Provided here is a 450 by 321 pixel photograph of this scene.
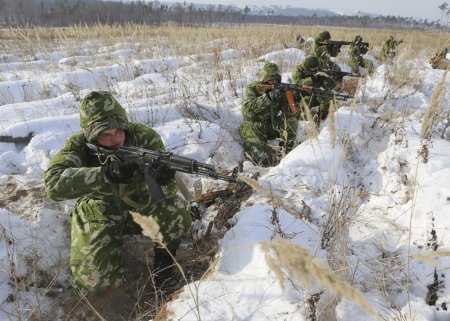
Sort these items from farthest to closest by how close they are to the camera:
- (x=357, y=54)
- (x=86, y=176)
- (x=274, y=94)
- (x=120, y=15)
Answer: (x=120, y=15) < (x=357, y=54) < (x=274, y=94) < (x=86, y=176)

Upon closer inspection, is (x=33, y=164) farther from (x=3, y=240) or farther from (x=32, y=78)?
(x=32, y=78)

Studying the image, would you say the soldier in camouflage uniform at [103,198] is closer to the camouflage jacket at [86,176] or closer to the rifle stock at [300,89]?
the camouflage jacket at [86,176]

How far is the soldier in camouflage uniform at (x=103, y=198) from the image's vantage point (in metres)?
2.11

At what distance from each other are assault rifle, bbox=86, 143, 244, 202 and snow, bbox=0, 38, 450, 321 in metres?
0.34

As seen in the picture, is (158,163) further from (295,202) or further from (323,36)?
→ (323,36)

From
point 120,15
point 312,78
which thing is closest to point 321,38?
point 312,78

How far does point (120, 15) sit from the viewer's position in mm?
35625

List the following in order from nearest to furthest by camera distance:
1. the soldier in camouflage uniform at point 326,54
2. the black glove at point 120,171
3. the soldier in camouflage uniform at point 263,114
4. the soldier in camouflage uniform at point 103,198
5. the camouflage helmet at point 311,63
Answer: the black glove at point 120,171 → the soldier in camouflage uniform at point 103,198 → the soldier in camouflage uniform at point 263,114 → the camouflage helmet at point 311,63 → the soldier in camouflage uniform at point 326,54

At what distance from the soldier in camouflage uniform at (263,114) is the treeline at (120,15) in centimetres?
675

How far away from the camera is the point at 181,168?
1827 mm

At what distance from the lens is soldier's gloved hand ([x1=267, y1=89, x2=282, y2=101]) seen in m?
4.04

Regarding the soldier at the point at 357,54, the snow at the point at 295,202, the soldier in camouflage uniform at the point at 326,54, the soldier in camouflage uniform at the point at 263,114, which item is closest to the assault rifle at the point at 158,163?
the snow at the point at 295,202

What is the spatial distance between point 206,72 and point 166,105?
1.63 metres

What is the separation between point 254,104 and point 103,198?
2271mm
